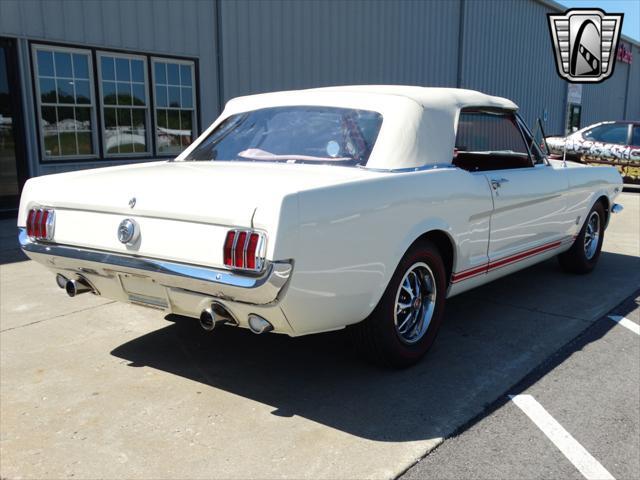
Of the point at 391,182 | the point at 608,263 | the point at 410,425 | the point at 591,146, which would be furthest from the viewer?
the point at 591,146

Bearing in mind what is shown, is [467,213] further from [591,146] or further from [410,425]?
[591,146]

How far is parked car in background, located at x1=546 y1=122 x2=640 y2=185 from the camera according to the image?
1275 centimetres

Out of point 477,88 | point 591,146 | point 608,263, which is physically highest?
point 477,88

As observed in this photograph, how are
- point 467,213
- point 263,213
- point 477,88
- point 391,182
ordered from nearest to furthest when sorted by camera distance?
point 263,213
point 391,182
point 467,213
point 477,88

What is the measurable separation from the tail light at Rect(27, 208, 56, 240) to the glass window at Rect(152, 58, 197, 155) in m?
7.40

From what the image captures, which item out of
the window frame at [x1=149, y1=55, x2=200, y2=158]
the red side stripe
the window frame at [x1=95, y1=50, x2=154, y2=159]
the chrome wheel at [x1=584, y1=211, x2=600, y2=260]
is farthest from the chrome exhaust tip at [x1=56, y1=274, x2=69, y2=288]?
the window frame at [x1=149, y1=55, x2=200, y2=158]

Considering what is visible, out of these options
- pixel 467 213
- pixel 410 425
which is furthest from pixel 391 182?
pixel 410 425

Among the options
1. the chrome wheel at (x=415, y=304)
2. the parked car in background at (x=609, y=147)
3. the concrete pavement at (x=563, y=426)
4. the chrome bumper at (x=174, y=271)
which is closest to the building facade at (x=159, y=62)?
the parked car in background at (x=609, y=147)

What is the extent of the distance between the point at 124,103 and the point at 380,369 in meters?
7.84

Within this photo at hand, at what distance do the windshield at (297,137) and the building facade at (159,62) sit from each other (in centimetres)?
587

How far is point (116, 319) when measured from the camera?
14.7 feet

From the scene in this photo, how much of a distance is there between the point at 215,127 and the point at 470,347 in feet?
7.43

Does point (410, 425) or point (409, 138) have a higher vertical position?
point (409, 138)

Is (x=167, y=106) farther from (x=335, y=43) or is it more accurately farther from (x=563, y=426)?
(x=563, y=426)
